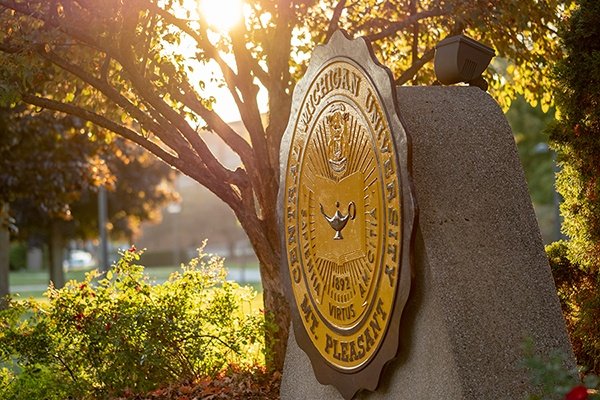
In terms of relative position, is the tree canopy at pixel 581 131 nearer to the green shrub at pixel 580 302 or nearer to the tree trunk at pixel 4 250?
the green shrub at pixel 580 302

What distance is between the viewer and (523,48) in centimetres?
1039

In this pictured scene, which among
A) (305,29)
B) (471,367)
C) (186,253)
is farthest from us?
(186,253)

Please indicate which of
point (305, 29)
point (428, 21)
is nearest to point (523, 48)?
point (428, 21)

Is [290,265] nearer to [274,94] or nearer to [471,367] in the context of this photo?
[471,367]

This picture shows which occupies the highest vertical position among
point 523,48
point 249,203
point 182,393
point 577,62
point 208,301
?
point 523,48

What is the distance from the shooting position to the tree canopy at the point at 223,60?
927 centimetres

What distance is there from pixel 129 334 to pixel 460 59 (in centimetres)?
424

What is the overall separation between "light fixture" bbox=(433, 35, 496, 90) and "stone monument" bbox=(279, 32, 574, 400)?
18cm

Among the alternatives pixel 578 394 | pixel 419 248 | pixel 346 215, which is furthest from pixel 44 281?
pixel 578 394

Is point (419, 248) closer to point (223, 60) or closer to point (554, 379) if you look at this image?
point (554, 379)

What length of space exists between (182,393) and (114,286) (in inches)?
61.8

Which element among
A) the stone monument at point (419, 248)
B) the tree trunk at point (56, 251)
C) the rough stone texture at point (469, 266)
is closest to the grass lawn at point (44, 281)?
the tree trunk at point (56, 251)

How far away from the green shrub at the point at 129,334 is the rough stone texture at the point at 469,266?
3.42m

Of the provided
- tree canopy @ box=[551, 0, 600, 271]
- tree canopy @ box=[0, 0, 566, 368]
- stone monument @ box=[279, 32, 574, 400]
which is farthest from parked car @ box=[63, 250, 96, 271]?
stone monument @ box=[279, 32, 574, 400]
